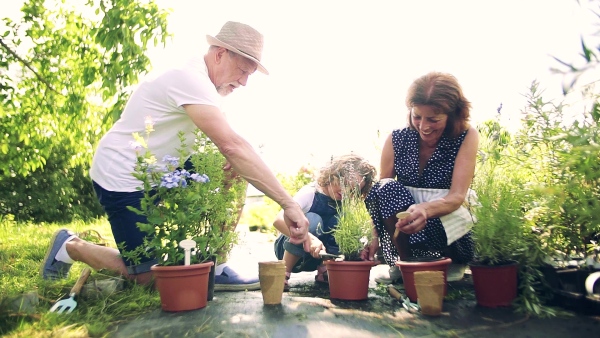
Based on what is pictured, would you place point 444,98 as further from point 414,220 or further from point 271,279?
point 271,279

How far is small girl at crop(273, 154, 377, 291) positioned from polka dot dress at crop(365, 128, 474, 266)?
0.57 feet

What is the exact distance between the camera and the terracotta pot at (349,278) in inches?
97.5

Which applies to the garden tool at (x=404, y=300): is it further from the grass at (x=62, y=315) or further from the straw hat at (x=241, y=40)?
the straw hat at (x=241, y=40)

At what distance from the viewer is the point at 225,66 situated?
106 inches

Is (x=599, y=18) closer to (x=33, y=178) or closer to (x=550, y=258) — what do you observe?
(x=550, y=258)

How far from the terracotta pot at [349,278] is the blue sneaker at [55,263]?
1.40 meters

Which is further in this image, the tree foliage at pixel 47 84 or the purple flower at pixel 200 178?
the tree foliage at pixel 47 84

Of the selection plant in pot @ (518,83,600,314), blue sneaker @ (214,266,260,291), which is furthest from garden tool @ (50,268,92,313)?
plant in pot @ (518,83,600,314)

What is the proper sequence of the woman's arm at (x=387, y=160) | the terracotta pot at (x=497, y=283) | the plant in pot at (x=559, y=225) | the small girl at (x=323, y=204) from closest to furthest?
the plant in pot at (x=559, y=225) → the terracotta pot at (x=497, y=283) → the small girl at (x=323, y=204) → the woman's arm at (x=387, y=160)

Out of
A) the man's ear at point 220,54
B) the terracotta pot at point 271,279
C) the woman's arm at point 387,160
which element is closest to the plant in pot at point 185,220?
the terracotta pot at point 271,279

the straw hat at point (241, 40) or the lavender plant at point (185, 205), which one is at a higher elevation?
the straw hat at point (241, 40)

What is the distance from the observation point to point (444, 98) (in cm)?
272

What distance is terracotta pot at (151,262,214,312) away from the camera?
2.17m

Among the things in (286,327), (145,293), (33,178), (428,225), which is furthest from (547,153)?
(33,178)
